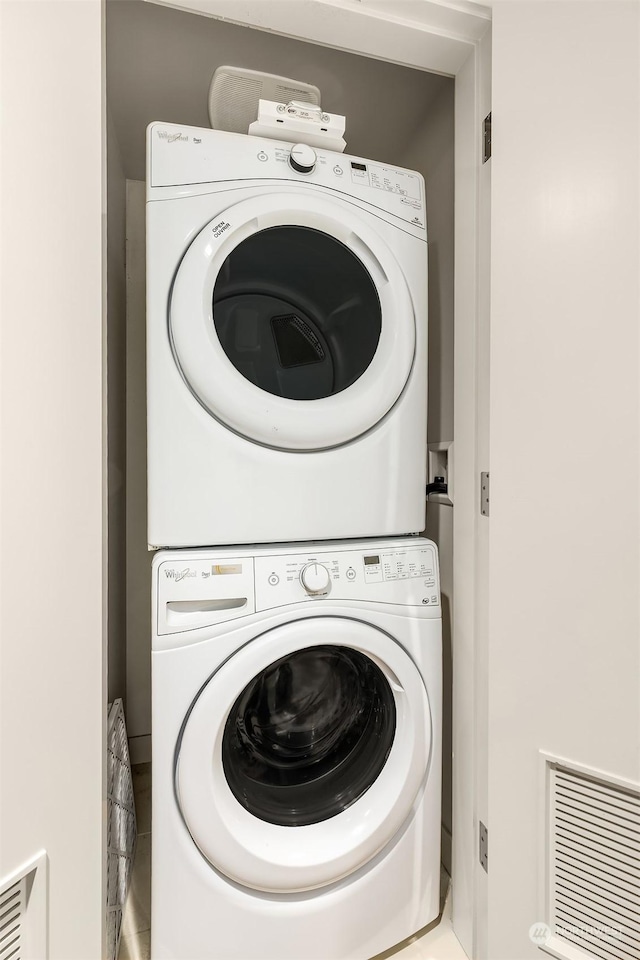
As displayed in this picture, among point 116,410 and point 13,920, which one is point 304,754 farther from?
point 116,410

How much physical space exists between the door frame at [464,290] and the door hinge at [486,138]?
13 millimetres

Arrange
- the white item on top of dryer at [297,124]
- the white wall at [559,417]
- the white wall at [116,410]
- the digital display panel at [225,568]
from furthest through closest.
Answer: the white wall at [116,410]
the white item on top of dryer at [297,124]
the digital display panel at [225,568]
the white wall at [559,417]

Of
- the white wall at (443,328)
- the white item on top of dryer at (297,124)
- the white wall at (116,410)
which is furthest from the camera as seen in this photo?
the white wall at (116,410)

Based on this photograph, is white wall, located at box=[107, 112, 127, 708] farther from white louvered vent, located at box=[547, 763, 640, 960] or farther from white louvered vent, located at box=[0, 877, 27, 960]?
white louvered vent, located at box=[547, 763, 640, 960]

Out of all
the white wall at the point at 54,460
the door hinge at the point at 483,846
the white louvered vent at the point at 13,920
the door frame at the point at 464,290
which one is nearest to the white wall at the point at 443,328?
the door frame at the point at 464,290

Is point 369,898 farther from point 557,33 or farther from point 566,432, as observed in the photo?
point 557,33

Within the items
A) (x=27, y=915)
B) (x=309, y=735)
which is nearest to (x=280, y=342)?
(x=309, y=735)

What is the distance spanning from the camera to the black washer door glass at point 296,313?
1.14 m

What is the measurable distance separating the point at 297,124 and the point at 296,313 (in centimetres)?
40

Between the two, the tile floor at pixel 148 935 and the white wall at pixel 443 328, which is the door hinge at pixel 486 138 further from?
the tile floor at pixel 148 935

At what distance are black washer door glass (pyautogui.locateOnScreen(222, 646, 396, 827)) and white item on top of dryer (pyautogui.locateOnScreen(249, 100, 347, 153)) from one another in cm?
113

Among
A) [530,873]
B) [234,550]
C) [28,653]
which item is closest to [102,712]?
[28,653]

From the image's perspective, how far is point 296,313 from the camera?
4.03ft

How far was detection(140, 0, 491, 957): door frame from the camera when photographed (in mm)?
1067
